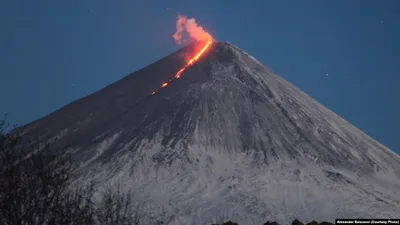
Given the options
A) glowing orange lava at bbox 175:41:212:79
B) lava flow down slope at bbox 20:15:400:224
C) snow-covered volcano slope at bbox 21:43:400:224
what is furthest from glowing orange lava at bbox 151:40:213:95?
snow-covered volcano slope at bbox 21:43:400:224

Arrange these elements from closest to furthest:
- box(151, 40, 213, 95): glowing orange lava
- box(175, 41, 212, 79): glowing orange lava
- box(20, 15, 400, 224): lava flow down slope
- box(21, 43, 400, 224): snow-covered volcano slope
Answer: box(20, 15, 400, 224): lava flow down slope < box(21, 43, 400, 224): snow-covered volcano slope < box(151, 40, 213, 95): glowing orange lava < box(175, 41, 212, 79): glowing orange lava

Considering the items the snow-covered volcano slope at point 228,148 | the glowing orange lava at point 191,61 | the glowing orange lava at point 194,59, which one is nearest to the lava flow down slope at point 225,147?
the snow-covered volcano slope at point 228,148

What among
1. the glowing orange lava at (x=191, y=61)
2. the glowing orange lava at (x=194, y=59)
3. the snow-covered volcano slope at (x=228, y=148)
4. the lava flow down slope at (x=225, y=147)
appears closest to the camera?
the lava flow down slope at (x=225, y=147)

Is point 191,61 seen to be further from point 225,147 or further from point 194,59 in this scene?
point 225,147

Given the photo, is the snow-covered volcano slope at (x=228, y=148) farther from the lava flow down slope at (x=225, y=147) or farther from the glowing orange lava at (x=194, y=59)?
the glowing orange lava at (x=194, y=59)

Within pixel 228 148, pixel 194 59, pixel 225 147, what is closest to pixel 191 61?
pixel 194 59

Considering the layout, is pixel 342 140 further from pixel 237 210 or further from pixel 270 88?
pixel 237 210

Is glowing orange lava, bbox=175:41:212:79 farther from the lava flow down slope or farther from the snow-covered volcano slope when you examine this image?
the snow-covered volcano slope
